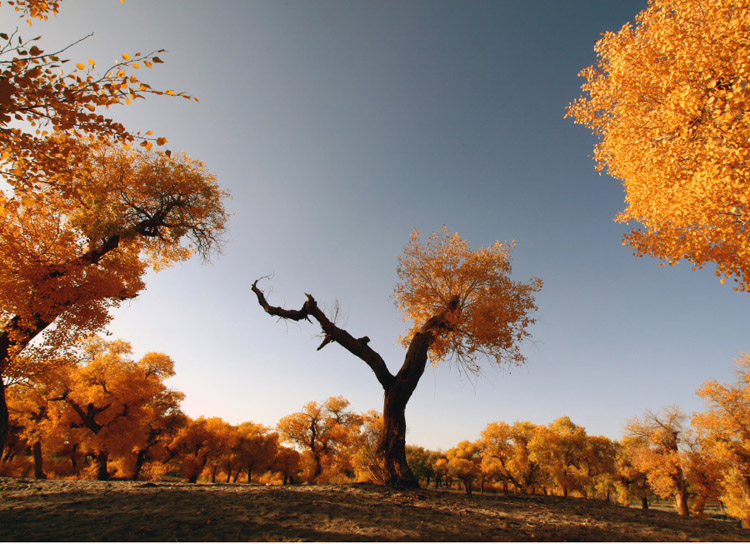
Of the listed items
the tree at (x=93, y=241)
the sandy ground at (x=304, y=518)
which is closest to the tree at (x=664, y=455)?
the sandy ground at (x=304, y=518)

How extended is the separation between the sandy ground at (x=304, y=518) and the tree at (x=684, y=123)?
21.2 feet

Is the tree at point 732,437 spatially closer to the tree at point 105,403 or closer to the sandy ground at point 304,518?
the sandy ground at point 304,518

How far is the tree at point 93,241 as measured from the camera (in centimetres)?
1098

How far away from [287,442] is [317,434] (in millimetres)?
4849

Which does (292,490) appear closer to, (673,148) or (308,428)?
(673,148)

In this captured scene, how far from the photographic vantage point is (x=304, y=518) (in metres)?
5.99

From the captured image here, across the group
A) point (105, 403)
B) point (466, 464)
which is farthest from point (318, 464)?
point (466, 464)

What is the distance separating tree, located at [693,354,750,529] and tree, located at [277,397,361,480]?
38327 millimetres

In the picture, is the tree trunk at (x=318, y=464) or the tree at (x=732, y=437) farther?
the tree trunk at (x=318, y=464)

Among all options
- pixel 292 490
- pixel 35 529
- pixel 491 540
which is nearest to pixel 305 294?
pixel 292 490

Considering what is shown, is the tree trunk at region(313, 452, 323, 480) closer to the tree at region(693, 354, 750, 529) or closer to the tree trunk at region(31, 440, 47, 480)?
the tree trunk at region(31, 440, 47, 480)

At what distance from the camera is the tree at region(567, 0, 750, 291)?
6.34 meters

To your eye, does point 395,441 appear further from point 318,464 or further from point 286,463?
point 286,463

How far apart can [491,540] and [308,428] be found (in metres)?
43.1
